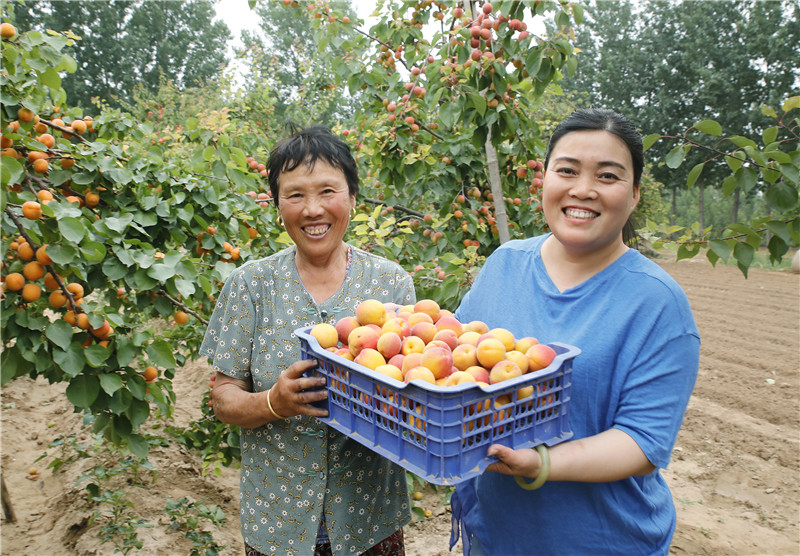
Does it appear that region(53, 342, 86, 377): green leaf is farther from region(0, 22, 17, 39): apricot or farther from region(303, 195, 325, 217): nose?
region(0, 22, 17, 39): apricot

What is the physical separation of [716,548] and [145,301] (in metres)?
3.40

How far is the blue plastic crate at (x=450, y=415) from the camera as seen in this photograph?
111 centimetres

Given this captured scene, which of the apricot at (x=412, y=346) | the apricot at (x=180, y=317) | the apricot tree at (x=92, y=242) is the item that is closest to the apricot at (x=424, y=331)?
the apricot at (x=412, y=346)

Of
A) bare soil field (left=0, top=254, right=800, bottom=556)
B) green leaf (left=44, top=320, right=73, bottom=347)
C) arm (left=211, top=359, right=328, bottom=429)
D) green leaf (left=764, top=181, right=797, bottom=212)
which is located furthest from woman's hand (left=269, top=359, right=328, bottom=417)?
bare soil field (left=0, top=254, right=800, bottom=556)

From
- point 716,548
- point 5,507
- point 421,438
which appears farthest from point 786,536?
point 5,507

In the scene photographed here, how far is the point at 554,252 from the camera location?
155cm

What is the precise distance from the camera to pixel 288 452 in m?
1.64

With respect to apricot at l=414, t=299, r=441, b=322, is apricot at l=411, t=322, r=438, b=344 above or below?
below

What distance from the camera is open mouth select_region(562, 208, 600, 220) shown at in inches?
54.1

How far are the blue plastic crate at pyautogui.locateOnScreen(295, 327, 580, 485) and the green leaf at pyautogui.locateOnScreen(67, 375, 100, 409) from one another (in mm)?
952

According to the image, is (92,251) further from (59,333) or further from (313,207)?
(313,207)

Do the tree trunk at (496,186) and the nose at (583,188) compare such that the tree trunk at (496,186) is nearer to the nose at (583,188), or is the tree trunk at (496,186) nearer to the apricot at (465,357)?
the nose at (583,188)

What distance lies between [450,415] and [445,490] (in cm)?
273

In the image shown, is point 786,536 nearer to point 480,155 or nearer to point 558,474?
point 480,155
